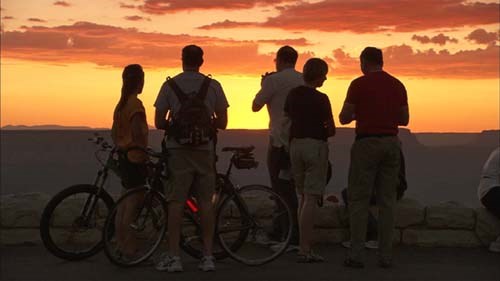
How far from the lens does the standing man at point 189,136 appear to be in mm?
6895

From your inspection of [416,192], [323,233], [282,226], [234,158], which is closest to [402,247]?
[323,233]

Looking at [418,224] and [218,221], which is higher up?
[218,221]

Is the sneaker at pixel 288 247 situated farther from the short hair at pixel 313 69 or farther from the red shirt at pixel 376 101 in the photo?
the short hair at pixel 313 69

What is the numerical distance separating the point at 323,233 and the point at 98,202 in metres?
2.37

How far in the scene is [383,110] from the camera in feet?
23.9

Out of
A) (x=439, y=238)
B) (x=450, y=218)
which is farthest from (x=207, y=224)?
(x=450, y=218)

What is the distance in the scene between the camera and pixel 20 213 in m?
8.58

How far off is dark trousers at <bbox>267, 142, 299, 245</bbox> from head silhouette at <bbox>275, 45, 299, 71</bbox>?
0.79 m

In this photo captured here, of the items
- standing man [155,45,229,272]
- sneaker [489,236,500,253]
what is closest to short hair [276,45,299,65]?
standing man [155,45,229,272]

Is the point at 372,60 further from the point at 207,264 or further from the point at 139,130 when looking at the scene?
the point at 207,264

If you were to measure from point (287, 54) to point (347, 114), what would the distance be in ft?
3.75

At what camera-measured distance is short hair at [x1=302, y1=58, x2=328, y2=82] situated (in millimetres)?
7484

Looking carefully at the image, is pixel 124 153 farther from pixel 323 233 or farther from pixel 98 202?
pixel 323 233

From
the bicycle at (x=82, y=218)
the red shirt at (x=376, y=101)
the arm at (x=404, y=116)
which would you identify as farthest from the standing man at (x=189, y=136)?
the arm at (x=404, y=116)
